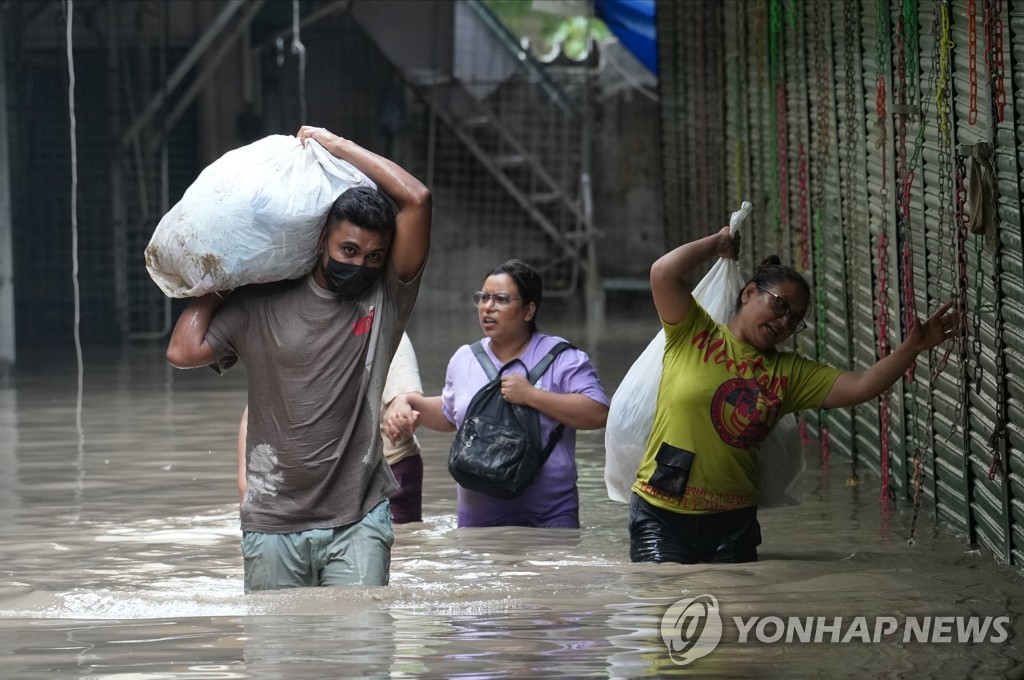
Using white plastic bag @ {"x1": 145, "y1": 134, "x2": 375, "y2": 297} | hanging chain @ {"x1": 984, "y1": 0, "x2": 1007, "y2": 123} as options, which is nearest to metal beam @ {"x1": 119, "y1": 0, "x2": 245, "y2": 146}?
hanging chain @ {"x1": 984, "y1": 0, "x2": 1007, "y2": 123}

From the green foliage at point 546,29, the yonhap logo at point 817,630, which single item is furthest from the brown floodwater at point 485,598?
the green foliage at point 546,29

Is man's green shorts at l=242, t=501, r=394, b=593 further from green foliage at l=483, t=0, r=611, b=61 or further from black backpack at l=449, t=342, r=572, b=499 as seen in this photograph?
green foliage at l=483, t=0, r=611, b=61

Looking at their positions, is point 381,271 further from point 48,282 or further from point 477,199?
point 477,199

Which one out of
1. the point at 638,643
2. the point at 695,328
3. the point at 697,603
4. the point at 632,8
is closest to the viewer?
the point at 638,643

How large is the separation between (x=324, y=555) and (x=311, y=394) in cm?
48

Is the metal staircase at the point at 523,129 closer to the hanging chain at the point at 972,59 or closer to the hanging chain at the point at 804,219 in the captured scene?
the hanging chain at the point at 804,219

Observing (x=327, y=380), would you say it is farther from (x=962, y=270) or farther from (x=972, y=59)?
(x=972, y=59)

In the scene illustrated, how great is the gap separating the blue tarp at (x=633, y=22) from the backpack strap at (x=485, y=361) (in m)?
12.7

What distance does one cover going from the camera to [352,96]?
22016 millimetres

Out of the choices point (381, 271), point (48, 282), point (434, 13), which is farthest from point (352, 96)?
point (381, 271)

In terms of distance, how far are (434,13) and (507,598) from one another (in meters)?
17.0

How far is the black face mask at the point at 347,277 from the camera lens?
187 inches

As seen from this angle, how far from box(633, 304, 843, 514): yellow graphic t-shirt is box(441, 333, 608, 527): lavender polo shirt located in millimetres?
754

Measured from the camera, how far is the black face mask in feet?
15.6
